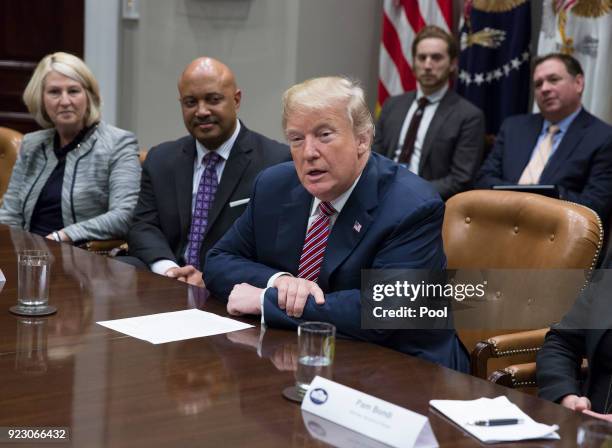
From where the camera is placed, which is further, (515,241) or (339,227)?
(515,241)

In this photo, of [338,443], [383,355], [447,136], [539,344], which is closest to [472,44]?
[447,136]

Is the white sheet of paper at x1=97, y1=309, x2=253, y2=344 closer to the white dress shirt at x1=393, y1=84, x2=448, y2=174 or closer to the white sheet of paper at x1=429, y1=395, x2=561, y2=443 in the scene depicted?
the white sheet of paper at x1=429, y1=395, x2=561, y2=443

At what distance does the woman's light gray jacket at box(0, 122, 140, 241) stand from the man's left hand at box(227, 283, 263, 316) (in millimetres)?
1856

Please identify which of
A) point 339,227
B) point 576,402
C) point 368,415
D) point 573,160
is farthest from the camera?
point 573,160

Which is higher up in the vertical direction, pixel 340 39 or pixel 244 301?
pixel 340 39

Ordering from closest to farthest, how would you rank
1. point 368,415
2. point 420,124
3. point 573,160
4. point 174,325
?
point 368,415
point 174,325
point 573,160
point 420,124

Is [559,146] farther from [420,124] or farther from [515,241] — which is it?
[515,241]

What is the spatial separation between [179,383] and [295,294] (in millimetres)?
522

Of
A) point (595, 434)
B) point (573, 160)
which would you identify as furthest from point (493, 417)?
point (573, 160)

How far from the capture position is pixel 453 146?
5090 millimetres

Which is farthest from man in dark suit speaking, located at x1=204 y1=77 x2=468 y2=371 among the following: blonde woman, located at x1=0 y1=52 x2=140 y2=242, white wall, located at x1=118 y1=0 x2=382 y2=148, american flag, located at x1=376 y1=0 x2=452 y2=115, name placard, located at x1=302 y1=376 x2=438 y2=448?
→ american flag, located at x1=376 y1=0 x2=452 y2=115

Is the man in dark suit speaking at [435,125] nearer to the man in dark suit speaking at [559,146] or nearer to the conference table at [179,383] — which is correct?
the man in dark suit speaking at [559,146]

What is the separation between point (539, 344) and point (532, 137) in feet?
8.15

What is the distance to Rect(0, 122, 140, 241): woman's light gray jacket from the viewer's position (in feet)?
13.3
